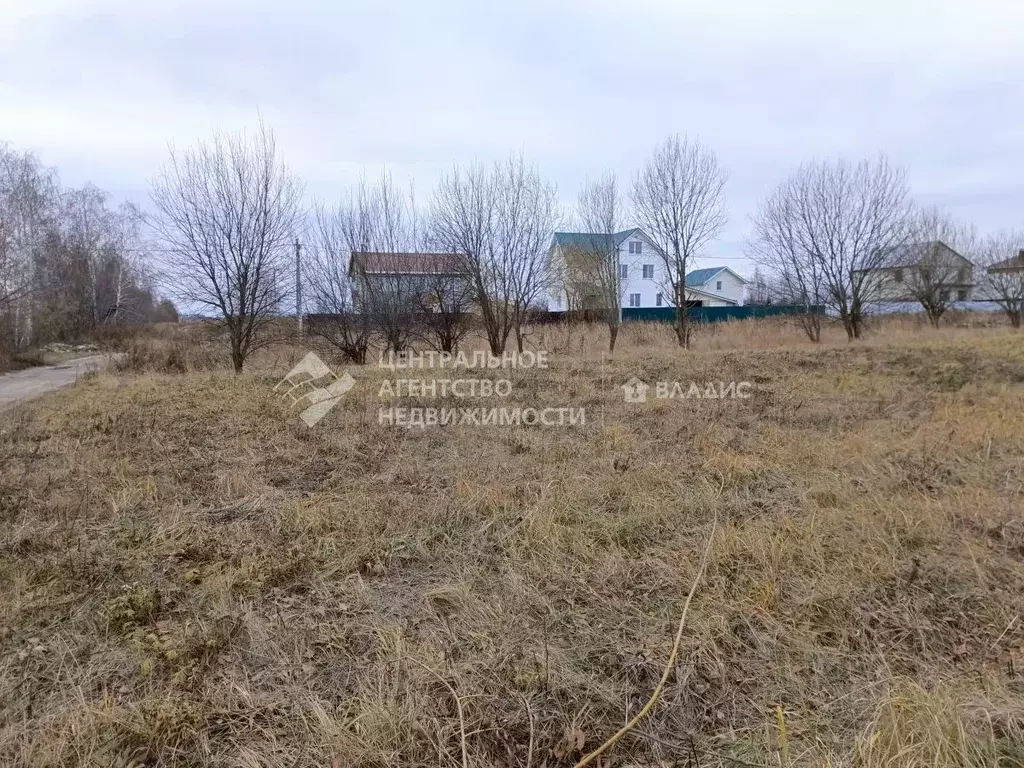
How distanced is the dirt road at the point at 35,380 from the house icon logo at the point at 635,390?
9.89 meters

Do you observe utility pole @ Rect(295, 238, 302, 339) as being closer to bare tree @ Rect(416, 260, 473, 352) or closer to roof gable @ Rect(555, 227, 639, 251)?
bare tree @ Rect(416, 260, 473, 352)

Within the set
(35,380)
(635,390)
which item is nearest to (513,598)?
(635,390)

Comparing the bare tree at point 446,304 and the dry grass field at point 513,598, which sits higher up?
the bare tree at point 446,304

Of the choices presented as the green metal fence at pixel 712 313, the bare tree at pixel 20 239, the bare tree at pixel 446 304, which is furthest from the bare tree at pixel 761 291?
the bare tree at pixel 20 239

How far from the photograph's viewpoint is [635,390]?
27.2ft

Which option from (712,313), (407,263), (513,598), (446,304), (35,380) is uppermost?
(407,263)

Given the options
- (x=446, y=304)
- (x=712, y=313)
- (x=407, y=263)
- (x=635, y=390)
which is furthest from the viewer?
(x=712, y=313)

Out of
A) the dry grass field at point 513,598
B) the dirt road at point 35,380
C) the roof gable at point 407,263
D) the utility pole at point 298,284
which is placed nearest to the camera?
the dry grass field at point 513,598

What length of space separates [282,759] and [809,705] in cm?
192

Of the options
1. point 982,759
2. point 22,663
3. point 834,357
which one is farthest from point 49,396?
point 834,357

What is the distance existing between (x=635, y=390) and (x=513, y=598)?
6.03m

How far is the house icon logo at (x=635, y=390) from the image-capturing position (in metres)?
7.74

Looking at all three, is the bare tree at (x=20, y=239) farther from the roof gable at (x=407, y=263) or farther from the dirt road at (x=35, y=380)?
the roof gable at (x=407, y=263)

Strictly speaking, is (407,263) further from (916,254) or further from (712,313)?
(916,254)
